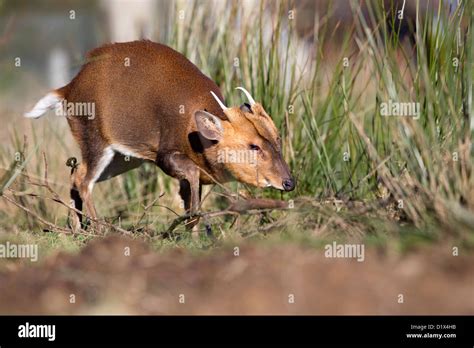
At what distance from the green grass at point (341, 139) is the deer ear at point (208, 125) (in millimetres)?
644

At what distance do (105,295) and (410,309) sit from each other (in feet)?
4.75

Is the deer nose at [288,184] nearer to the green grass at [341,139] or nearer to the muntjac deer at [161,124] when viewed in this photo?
the muntjac deer at [161,124]

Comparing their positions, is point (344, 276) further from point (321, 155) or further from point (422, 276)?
point (321, 155)

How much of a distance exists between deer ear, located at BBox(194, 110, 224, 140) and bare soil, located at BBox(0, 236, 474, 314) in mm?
2089

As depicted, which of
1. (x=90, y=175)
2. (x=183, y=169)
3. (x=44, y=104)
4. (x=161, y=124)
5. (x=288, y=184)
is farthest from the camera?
(x=44, y=104)

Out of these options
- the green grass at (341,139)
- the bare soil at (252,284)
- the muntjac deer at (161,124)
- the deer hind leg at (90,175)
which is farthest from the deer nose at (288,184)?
the bare soil at (252,284)

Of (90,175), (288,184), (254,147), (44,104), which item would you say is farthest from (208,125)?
(44,104)

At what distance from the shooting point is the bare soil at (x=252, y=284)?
13.6ft

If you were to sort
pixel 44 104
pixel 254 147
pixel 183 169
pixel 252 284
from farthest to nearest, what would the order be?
pixel 44 104 < pixel 183 169 < pixel 254 147 < pixel 252 284

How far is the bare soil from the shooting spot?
4145mm

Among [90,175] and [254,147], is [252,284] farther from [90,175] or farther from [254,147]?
[90,175]

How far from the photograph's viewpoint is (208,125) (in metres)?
6.98

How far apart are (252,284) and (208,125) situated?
286cm
